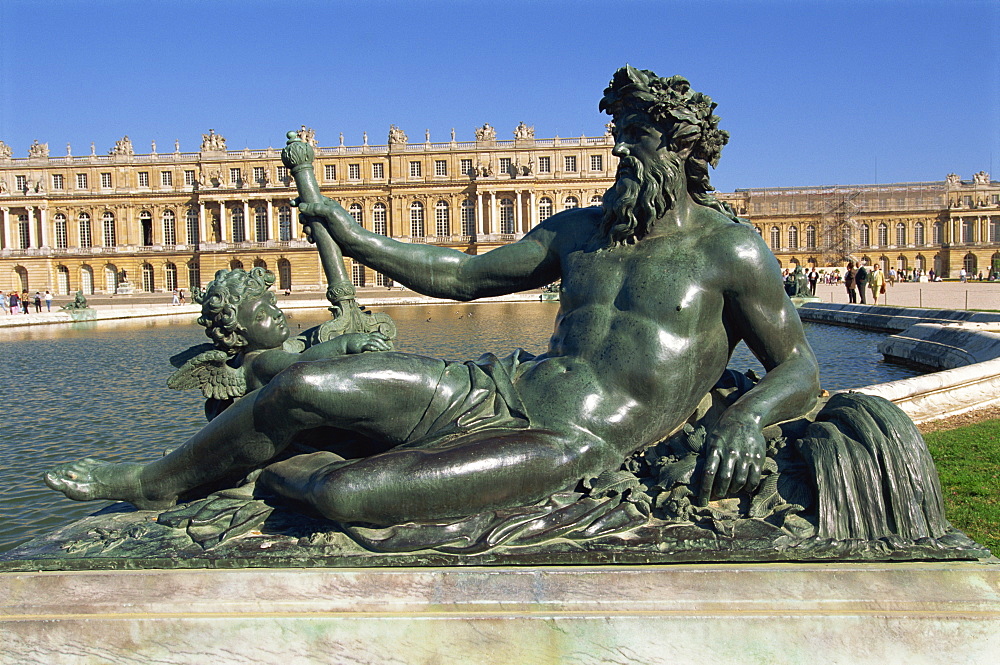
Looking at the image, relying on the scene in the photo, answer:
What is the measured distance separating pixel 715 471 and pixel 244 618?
119 cm

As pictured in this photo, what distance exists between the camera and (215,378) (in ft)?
7.81

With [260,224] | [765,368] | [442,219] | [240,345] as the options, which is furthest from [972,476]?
[260,224]

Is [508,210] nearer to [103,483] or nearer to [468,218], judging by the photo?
[468,218]

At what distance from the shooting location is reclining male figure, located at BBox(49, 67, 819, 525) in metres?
1.89

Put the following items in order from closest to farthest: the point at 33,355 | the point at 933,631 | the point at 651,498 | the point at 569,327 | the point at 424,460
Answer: the point at 933,631, the point at 424,460, the point at 651,498, the point at 569,327, the point at 33,355

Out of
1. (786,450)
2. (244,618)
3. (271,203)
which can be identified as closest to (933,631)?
(786,450)

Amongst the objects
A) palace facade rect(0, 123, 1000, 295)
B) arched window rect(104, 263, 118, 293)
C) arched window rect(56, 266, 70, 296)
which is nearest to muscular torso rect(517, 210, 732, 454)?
palace facade rect(0, 123, 1000, 295)

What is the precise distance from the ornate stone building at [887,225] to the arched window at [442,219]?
23024 mm

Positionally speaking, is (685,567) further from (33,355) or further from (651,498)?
(33,355)

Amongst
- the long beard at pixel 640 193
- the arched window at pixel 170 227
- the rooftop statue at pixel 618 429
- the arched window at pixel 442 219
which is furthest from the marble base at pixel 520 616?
the arched window at pixel 170 227

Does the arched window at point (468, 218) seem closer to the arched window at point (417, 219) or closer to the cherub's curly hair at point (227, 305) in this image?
the arched window at point (417, 219)

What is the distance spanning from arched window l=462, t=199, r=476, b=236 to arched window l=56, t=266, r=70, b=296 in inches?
1168

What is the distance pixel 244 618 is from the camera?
5.79 feet

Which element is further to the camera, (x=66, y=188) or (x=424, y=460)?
(x=66, y=188)
